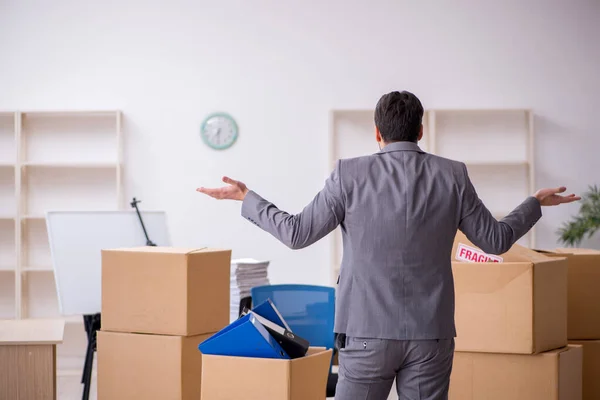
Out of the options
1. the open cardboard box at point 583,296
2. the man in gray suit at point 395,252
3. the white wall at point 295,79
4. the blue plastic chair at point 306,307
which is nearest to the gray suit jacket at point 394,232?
the man in gray suit at point 395,252

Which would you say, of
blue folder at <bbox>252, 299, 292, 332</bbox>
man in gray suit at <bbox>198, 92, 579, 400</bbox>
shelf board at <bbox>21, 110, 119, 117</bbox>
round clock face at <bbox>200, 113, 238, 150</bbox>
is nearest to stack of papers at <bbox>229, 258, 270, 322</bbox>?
blue folder at <bbox>252, 299, 292, 332</bbox>

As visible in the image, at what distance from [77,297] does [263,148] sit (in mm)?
2390

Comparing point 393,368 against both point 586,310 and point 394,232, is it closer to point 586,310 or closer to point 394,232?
point 394,232

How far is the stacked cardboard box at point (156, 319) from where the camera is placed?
277 cm

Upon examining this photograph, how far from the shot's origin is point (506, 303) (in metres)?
2.64

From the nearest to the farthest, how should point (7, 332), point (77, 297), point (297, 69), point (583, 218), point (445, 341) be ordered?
point (445, 341) < point (7, 332) < point (77, 297) < point (583, 218) < point (297, 69)

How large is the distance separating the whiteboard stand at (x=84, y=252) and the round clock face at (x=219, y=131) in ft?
6.71

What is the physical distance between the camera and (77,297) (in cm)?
378

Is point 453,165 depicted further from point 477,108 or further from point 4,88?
point 4,88

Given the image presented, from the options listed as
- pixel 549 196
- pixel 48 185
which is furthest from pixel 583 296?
pixel 48 185

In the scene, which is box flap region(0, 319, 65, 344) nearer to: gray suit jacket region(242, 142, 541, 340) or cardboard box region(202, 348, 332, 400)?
cardboard box region(202, 348, 332, 400)

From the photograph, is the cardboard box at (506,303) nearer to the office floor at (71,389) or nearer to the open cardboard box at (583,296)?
the open cardboard box at (583,296)

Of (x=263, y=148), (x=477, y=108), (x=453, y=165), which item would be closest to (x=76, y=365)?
(x=263, y=148)

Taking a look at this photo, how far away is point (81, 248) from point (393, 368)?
2.33m
